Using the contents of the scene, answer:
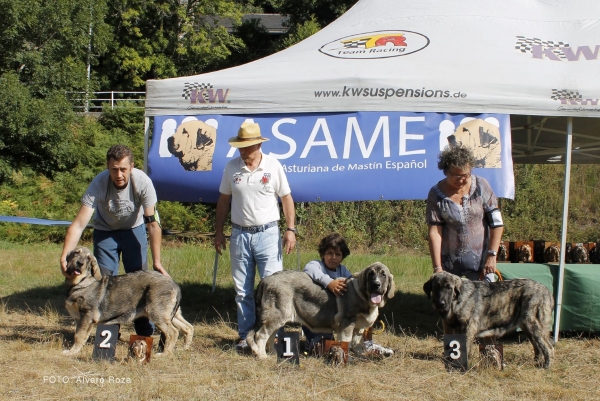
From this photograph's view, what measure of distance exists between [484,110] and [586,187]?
578 inches

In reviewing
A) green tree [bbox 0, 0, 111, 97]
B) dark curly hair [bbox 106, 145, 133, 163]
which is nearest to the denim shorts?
dark curly hair [bbox 106, 145, 133, 163]

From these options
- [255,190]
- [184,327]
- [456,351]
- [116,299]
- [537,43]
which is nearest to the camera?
[456,351]

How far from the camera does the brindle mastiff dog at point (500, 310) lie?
565 cm

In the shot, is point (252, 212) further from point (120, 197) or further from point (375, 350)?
point (375, 350)

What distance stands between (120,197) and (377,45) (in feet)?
11.2

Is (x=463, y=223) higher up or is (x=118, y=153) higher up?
(x=118, y=153)

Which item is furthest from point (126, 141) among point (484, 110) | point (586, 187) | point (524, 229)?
point (484, 110)

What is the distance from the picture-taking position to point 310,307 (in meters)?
5.99

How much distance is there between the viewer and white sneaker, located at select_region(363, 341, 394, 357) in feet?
20.0

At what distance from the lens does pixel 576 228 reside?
18.7m

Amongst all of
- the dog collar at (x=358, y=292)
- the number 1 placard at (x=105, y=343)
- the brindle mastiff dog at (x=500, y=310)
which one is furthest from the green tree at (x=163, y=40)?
the brindle mastiff dog at (x=500, y=310)

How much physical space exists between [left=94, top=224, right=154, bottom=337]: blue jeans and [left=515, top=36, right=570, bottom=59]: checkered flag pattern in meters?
4.39

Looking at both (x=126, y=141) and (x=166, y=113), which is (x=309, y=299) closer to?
(x=166, y=113)

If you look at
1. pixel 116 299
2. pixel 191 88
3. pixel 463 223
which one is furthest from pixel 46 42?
pixel 463 223
